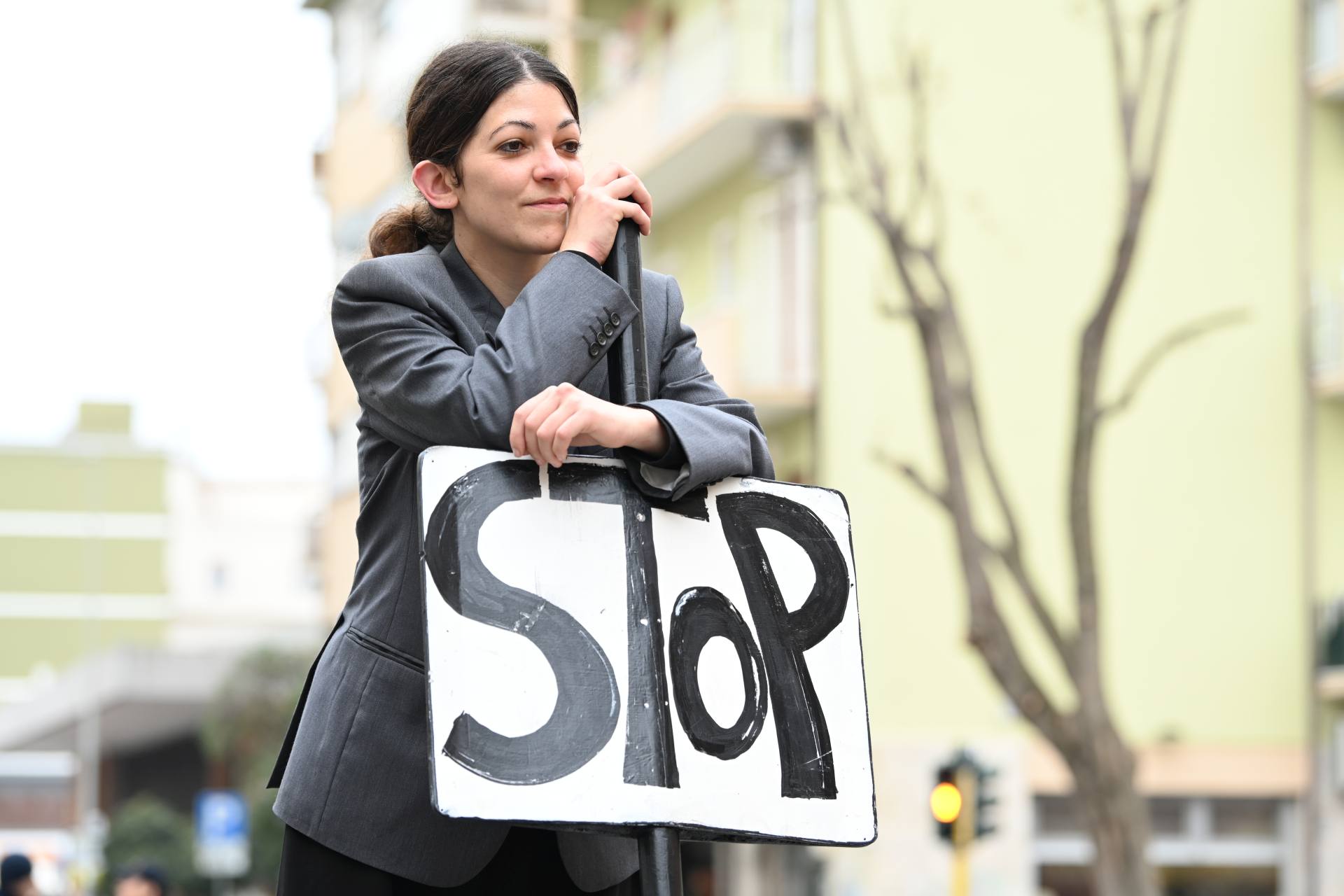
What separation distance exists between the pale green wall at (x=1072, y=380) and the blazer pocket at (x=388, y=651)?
67.9 ft

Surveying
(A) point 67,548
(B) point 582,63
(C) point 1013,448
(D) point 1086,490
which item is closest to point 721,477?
(D) point 1086,490

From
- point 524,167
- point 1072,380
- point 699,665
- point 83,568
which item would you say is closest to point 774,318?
point 1072,380

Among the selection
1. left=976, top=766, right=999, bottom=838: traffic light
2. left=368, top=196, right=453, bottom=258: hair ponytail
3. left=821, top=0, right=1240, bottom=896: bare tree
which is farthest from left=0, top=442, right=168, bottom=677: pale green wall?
left=368, top=196, right=453, bottom=258: hair ponytail

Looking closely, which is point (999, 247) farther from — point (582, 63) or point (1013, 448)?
point (582, 63)

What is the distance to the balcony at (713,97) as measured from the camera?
25.2 meters

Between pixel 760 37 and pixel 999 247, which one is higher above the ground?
pixel 760 37

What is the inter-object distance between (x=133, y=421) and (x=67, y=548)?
241 inches

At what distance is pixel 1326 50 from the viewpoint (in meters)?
24.8

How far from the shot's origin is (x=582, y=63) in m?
31.5

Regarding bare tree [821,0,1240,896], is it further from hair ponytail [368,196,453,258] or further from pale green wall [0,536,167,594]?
pale green wall [0,536,167,594]

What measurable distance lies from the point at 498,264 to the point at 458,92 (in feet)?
0.82

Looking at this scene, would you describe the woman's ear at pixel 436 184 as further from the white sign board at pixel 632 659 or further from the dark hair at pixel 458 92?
the white sign board at pixel 632 659

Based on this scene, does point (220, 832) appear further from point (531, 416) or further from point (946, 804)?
point (531, 416)

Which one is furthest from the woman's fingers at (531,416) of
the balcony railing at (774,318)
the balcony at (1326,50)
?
the balcony at (1326,50)
